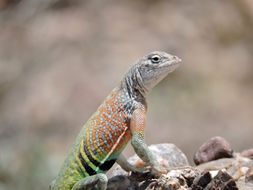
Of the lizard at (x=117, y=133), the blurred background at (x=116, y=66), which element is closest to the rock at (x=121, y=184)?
the lizard at (x=117, y=133)

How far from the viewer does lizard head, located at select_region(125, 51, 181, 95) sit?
584 cm

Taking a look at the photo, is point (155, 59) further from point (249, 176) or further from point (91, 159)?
point (249, 176)

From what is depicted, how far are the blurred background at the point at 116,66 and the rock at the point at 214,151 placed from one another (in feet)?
20.2

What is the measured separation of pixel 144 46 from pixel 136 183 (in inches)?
384

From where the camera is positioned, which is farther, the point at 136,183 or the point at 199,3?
the point at 199,3

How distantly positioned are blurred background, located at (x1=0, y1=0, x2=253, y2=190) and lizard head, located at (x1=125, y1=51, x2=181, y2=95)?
6.46 meters

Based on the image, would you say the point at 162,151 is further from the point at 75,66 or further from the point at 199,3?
the point at 199,3

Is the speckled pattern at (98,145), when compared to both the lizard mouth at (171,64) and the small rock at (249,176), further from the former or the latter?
the small rock at (249,176)

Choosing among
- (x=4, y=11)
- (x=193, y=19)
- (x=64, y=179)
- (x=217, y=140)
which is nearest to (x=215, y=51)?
(x=193, y=19)

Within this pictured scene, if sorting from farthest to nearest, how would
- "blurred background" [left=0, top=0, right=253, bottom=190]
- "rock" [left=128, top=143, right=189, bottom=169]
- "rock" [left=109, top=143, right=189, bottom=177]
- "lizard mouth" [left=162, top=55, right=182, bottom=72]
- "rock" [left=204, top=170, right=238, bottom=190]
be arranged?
1. "blurred background" [left=0, top=0, right=253, bottom=190]
2. "rock" [left=128, top=143, right=189, bottom=169]
3. "rock" [left=109, top=143, right=189, bottom=177]
4. "lizard mouth" [left=162, top=55, right=182, bottom=72]
5. "rock" [left=204, top=170, right=238, bottom=190]

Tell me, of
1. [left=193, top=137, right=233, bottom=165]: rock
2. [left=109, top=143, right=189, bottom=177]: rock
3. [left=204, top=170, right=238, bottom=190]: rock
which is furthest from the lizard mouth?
[left=204, top=170, right=238, bottom=190]: rock

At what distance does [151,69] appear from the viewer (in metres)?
5.85

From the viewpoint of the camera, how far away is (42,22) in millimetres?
16641

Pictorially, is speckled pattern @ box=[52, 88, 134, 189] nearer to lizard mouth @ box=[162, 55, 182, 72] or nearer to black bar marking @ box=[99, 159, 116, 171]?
black bar marking @ box=[99, 159, 116, 171]
